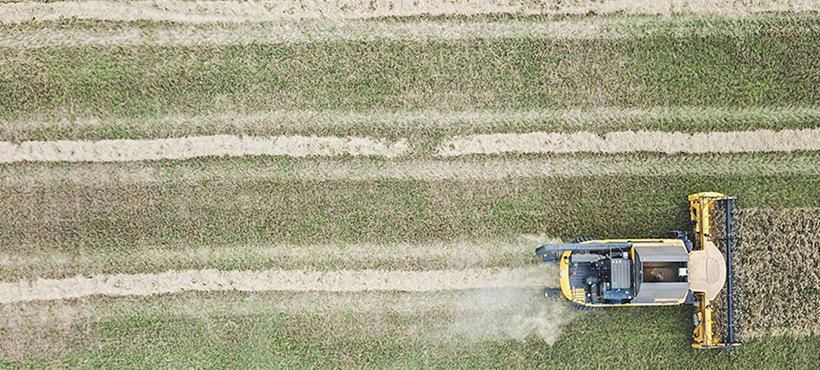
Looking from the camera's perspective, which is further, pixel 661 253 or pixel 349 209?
pixel 349 209

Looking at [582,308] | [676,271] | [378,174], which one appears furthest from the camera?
[378,174]

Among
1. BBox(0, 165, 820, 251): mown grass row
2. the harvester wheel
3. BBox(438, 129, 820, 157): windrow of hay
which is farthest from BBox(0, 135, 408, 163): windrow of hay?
the harvester wheel

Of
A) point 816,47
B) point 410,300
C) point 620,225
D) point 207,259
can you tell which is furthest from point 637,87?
point 207,259

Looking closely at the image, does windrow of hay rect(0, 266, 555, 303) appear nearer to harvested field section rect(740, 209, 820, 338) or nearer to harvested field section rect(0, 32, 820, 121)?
harvested field section rect(0, 32, 820, 121)

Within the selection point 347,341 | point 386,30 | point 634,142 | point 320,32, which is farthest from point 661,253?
point 320,32

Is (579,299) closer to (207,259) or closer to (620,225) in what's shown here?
(620,225)

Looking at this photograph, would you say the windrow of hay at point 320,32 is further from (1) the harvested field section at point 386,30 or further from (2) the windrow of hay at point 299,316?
(2) the windrow of hay at point 299,316

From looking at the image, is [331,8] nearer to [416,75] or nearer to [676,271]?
Answer: [416,75]

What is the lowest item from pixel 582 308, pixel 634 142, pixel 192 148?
pixel 582 308
